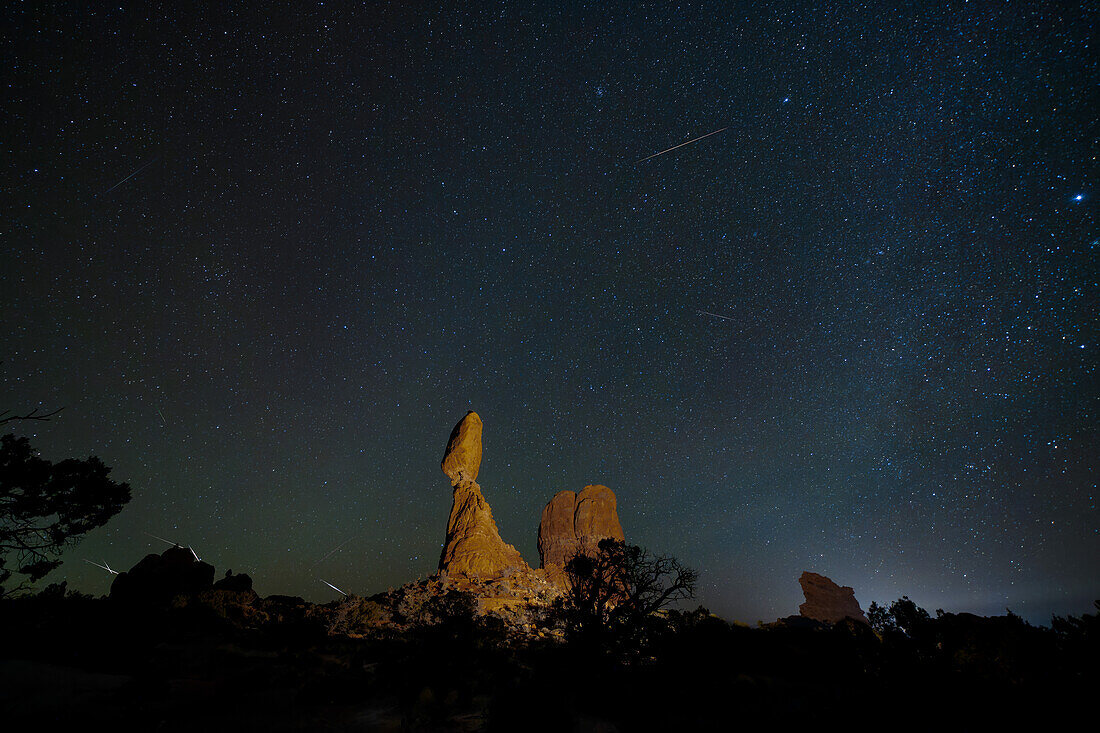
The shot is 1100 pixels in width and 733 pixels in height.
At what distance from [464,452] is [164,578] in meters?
30.7

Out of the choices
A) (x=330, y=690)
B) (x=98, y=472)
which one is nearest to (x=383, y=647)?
(x=330, y=690)

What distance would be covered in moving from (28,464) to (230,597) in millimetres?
14595

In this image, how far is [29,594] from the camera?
870 inches

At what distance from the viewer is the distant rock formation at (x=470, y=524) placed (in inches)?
1726

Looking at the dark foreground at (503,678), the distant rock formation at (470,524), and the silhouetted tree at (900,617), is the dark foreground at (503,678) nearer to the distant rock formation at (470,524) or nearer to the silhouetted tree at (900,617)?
the silhouetted tree at (900,617)

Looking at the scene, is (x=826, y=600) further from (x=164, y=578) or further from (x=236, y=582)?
(x=164, y=578)

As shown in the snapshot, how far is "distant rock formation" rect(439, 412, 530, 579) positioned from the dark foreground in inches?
862

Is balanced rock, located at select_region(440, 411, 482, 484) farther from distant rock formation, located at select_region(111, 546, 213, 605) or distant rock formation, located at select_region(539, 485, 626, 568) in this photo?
distant rock formation, located at select_region(111, 546, 213, 605)

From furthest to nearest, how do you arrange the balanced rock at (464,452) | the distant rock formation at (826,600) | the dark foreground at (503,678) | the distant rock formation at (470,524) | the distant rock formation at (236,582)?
the distant rock formation at (826,600) → the balanced rock at (464,452) → the distant rock formation at (470,524) → the distant rock formation at (236,582) → the dark foreground at (503,678)

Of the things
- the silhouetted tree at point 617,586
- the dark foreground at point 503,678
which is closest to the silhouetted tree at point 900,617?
the dark foreground at point 503,678

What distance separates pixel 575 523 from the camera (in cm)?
7012

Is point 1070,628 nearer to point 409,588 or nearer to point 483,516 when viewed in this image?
point 409,588

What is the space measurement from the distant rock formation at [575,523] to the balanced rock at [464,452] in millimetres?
23773

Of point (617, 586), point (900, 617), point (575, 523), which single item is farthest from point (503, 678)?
point (575, 523)
